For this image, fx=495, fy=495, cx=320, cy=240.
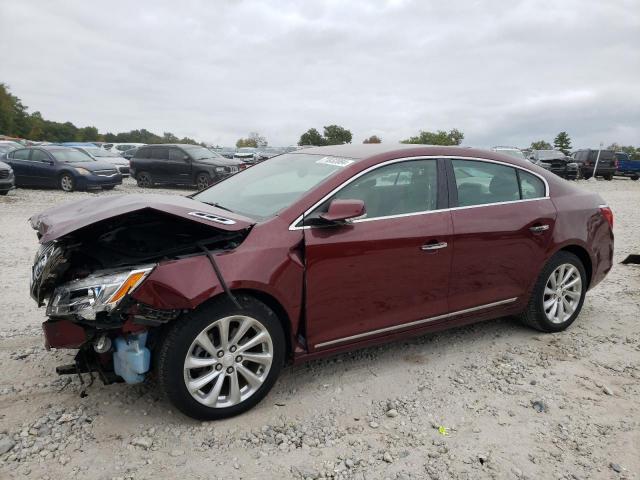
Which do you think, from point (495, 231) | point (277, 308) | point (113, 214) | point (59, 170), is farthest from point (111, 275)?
point (59, 170)

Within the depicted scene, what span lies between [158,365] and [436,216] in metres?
2.07

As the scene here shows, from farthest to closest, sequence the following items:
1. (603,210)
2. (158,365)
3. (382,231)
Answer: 1. (603,210)
2. (382,231)
3. (158,365)

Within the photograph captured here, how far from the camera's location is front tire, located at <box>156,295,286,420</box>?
2.72 meters

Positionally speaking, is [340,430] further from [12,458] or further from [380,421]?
[12,458]

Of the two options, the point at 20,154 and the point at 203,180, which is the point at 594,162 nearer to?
the point at 203,180

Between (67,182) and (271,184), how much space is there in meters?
14.2

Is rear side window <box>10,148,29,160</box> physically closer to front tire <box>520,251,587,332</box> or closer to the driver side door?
the driver side door

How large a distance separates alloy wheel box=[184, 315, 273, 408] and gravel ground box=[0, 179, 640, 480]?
0.17 meters

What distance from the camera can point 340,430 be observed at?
2.88m

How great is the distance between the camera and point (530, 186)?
13.5 feet

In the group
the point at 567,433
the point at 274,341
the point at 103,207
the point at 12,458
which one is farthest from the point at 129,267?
the point at 567,433

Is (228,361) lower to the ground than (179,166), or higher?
lower

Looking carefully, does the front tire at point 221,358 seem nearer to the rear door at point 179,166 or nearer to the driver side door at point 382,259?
the driver side door at point 382,259

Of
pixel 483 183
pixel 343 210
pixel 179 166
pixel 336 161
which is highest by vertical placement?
pixel 336 161
